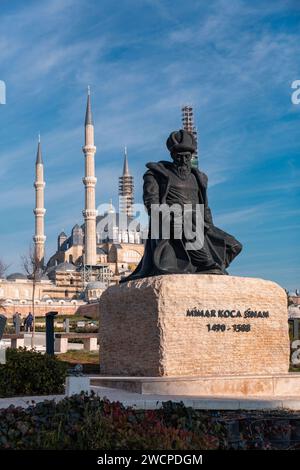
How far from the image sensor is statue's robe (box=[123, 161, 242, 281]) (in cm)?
1172

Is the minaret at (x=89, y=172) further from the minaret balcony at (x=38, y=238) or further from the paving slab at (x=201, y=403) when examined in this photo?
the paving slab at (x=201, y=403)

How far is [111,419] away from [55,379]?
427 centimetres

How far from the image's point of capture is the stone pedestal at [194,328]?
415 inches

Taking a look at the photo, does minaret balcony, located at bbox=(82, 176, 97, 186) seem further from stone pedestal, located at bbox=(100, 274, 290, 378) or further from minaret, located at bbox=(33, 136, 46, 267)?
stone pedestal, located at bbox=(100, 274, 290, 378)

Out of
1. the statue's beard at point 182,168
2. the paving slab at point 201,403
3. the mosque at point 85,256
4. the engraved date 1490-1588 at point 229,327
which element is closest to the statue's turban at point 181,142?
the statue's beard at point 182,168

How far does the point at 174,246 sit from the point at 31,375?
3301 mm

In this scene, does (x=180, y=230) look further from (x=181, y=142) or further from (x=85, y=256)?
(x=85, y=256)

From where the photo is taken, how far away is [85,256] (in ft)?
247

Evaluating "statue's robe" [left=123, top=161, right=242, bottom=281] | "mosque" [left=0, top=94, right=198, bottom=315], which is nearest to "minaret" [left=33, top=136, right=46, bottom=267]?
"mosque" [left=0, top=94, right=198, bottom=315]

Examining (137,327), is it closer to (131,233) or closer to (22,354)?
(22,354)

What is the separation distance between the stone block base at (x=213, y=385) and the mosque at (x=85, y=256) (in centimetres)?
4070

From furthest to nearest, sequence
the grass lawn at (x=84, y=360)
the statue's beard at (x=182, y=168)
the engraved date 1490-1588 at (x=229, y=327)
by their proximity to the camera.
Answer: the grass lawn at (x=84, y=360) < the statue's beard at (x=182, y=168) < the engraved date 1490-1588 at (x=229, y=327)

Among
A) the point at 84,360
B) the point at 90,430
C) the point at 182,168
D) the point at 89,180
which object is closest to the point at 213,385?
the point at 182,168
